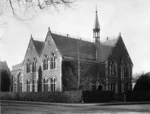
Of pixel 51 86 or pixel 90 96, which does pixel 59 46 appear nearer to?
pixel 51 86

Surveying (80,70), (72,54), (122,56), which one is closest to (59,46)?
(72,54)

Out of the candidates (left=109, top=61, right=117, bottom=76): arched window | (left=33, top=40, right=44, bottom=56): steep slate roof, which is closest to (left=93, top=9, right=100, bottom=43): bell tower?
(left=109, top=61, right=117, bottom=76): arched window

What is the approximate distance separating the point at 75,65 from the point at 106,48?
11.0 metres

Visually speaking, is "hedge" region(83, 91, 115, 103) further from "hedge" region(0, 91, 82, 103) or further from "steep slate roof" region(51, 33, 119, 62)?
"steep slate roof" region(51, 33, 119, 62)

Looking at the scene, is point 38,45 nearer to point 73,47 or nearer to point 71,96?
→ point 73,47

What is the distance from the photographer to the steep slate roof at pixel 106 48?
50006mm

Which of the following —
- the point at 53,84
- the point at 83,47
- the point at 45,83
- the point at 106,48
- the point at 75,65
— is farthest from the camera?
the point at 106,48

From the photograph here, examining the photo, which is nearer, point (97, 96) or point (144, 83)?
point (97, 96)

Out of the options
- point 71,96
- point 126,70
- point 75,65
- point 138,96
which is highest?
point 75,65

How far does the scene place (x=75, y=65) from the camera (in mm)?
43406

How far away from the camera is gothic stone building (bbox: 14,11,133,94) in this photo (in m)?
44.3

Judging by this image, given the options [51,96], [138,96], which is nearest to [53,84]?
[51,96]

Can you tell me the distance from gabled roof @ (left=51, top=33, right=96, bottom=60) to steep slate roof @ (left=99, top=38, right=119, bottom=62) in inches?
60.2

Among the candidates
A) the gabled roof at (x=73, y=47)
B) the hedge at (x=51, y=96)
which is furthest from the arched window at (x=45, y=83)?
the gabled roof at (x=73, y=47)
